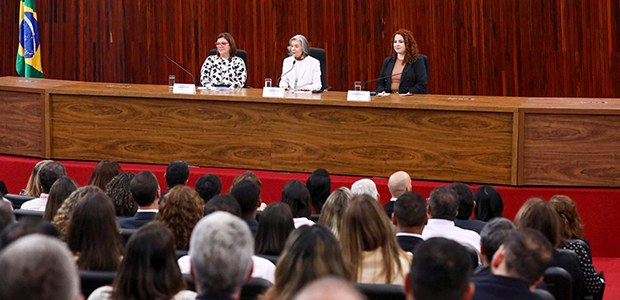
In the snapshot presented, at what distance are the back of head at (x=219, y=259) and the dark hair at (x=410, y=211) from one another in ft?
5.42

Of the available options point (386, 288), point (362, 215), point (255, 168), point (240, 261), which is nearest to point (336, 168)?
point (255, 168)

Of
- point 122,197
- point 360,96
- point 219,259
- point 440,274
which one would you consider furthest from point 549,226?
point 360,96

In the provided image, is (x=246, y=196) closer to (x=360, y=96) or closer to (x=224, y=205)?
(x=224, y=205)

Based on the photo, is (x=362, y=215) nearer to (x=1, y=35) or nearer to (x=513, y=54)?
(x=513, y=54)

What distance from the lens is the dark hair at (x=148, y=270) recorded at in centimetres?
306

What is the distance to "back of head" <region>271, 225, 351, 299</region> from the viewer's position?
3.02 meters

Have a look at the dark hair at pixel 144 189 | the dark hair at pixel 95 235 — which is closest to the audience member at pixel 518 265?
the dark hair at pixel 95 235

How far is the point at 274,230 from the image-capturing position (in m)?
4.11

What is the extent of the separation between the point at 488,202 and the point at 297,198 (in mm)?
1037

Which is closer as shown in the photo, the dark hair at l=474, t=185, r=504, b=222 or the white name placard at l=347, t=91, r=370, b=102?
the dark hair at l=474, t=185, r=504, b=222

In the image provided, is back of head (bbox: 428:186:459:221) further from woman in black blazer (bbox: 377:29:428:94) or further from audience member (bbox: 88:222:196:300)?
woman in black blazer (bbox: 377:29:428:94)

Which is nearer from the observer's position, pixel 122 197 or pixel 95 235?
pixel 95 235

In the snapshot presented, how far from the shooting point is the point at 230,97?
25.6ft

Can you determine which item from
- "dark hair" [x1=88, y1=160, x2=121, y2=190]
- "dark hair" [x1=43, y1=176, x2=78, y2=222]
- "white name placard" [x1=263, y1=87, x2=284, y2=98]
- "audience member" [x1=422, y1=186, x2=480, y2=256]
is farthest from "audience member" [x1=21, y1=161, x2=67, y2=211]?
"white name placard" [x1=263, y1=87, x2=284, y2=98]
